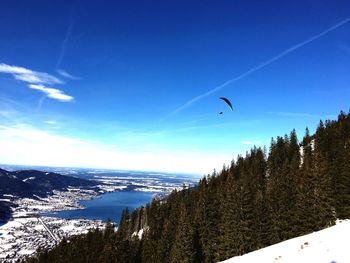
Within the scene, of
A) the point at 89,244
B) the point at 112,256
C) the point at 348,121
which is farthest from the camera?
the point at 348,121

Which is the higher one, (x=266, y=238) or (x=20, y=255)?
Answer: (x=266, y=238)

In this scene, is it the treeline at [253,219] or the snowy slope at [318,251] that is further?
the treeline at [253,219]

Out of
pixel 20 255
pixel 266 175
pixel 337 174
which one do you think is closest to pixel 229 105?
pixel 337 174

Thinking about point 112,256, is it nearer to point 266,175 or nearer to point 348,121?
point 266,175

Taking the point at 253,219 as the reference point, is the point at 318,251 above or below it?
above

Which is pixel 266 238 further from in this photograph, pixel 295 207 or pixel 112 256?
pixel 112 256

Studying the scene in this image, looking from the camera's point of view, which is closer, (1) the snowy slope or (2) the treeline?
(1) the snowy slope

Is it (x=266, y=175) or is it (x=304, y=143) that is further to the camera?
(x=304, y=143)

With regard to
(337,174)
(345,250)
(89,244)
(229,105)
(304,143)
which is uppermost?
(304,143)

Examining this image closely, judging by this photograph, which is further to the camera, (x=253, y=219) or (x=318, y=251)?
(x=253, y=219)

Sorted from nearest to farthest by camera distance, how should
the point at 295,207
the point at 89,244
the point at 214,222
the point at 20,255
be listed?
the point at 295,207
the point at 214,222
the point at 89,244
the point at 20,255
